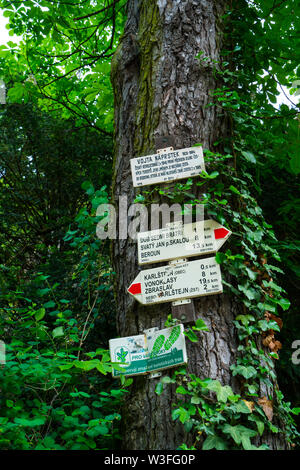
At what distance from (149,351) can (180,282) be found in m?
0.42

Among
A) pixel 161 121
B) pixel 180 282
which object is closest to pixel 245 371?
pixel 180 282

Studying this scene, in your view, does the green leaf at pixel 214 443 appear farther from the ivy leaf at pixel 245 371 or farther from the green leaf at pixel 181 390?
the ivy leaf at pixel 245 371

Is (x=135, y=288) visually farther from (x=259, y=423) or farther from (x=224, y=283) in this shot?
(x=259, y=423)

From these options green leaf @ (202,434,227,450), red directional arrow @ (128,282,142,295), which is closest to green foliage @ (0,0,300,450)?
green leaf @ (202,434,227,450)

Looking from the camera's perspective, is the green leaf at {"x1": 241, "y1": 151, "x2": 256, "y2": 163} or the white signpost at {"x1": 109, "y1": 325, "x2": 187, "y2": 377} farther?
the green leaf at {"x1": 241, "y1": 151, "x2": 256, "y2": 163}

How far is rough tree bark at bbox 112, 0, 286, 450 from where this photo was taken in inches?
91.4

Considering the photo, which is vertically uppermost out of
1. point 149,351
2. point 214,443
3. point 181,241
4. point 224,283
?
point 181,241

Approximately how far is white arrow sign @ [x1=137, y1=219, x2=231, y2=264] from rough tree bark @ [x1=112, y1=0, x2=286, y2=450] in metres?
0.15

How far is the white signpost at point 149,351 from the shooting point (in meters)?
2.33

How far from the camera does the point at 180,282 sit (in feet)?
8.10

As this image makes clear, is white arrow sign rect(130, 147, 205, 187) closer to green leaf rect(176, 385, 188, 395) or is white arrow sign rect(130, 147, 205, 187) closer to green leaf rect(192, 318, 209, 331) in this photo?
green leaf rect(192, 318, 209, 331)

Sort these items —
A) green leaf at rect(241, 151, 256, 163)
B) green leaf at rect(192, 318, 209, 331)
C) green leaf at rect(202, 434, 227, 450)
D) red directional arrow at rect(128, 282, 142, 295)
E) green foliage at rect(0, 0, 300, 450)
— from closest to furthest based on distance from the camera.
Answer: green leaf at rect(202, 434, 227, 450), green foliage at rect(0, 0, 300, 450), green leaf at rect(192, 318, 209, 331), red directional arrow at rect(128, 282, 142, 295), green leaf at rect(241, 151, 256, 163)

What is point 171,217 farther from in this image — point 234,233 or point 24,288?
point 24,288

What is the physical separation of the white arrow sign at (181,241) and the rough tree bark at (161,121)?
0.15 m
